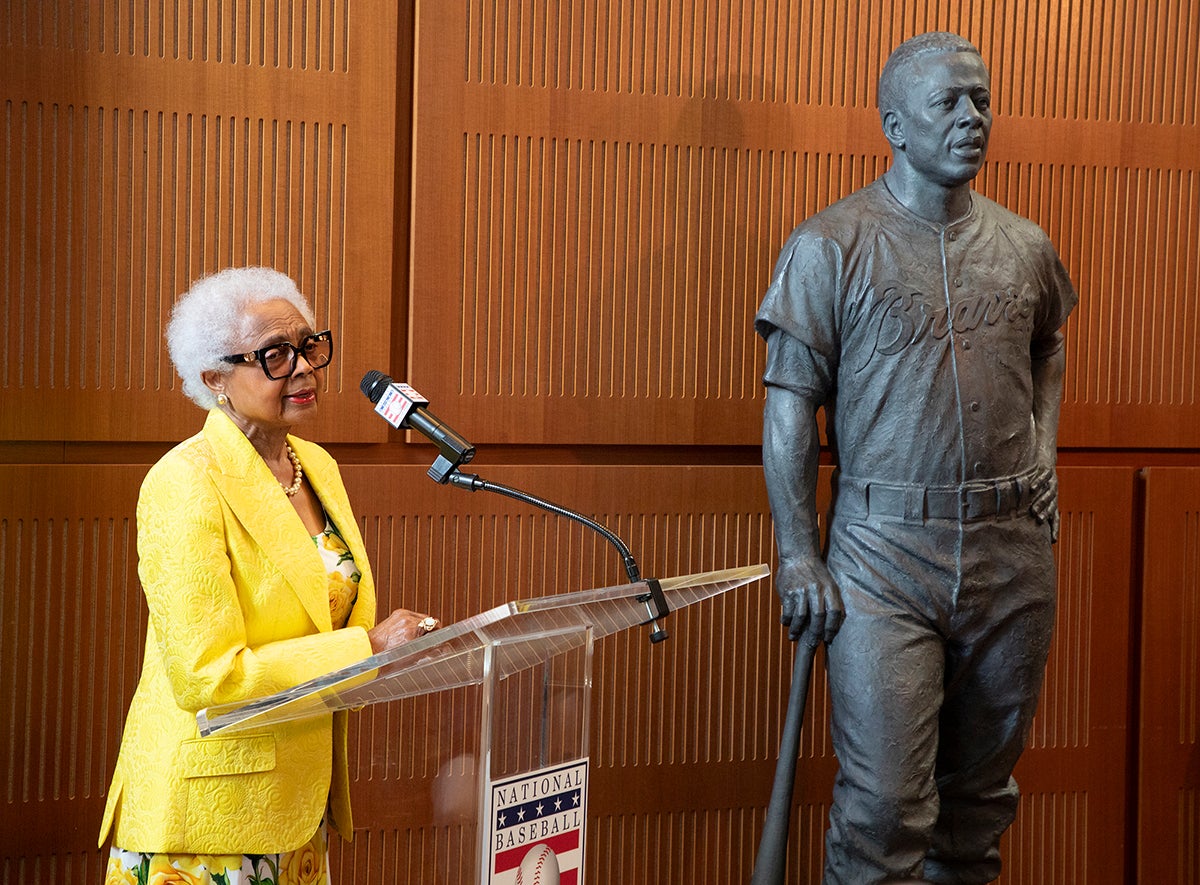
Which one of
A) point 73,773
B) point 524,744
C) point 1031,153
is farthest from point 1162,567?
point 73,773

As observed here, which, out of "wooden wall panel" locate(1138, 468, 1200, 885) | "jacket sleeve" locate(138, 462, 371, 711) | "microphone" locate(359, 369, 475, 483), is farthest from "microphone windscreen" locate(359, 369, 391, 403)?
"wooden wall panel" locate(1138, 468, 1200, 885)

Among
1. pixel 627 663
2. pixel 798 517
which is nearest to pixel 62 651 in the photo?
pixel 627 663

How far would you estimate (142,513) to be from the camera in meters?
2.14

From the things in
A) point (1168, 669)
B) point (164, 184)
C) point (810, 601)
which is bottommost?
point (1168, 669)

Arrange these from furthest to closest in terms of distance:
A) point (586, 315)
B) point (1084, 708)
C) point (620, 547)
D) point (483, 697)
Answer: point (1084, 708), point (586, 315), point (620, 547), point (483, 697)

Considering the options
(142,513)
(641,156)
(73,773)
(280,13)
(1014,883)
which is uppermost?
(280,13)

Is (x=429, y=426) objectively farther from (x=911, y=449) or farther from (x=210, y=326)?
(x=911, y=449)

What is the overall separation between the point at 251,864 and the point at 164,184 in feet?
5.63

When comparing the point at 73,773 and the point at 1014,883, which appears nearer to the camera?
the point at 73,773

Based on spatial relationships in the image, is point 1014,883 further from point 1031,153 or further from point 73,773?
point 73,773

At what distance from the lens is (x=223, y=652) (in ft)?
6.75

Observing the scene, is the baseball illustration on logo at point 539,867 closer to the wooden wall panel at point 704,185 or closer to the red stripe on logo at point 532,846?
the red stripe on logo at point 532,846

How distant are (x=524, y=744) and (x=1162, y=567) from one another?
2.73m

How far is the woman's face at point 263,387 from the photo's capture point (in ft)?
7.41
